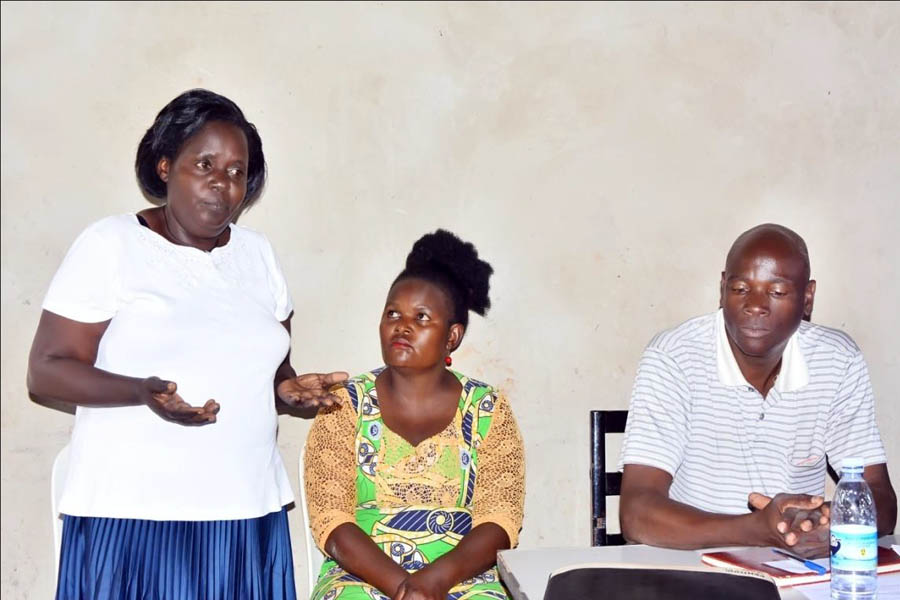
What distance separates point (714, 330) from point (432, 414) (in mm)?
914

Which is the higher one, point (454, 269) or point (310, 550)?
point (454, 269)

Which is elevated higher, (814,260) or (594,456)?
(814,260)

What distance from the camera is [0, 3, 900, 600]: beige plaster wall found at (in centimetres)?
335

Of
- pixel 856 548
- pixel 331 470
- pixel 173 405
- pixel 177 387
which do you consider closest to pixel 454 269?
pixel 331 470

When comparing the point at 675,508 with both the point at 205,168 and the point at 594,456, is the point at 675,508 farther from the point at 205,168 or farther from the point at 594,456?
the point at 205,168

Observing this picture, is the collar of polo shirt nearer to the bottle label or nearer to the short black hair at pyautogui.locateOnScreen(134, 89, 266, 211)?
the bottle label

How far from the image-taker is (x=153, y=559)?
2.61m

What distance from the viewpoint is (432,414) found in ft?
10.2

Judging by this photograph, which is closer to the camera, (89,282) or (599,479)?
(89,282)

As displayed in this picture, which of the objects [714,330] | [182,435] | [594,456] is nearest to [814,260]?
[714,330]

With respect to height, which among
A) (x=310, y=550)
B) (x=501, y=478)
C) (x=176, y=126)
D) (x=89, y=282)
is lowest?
(x=310, y=550)

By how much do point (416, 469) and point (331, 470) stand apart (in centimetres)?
26

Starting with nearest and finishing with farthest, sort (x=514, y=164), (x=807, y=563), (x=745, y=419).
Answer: (x=807, y=563) → (x=745, y=419) → (x=514, y=164)

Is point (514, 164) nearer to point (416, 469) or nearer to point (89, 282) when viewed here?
point (416, 469)
